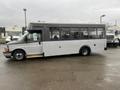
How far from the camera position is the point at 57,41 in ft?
45.8

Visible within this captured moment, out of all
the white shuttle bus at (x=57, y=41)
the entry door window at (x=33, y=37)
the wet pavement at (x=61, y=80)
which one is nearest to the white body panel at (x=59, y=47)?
the white shuttle bus at (x=57, y=41)

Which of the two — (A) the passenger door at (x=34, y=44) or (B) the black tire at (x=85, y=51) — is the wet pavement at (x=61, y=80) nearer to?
(A) the passenger door at (x=34, y=44)

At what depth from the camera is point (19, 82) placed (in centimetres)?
743

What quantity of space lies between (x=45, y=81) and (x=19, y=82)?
1004 mm

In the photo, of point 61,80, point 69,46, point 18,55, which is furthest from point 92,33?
point 61,80

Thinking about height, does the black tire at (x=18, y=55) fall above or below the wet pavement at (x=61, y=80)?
above

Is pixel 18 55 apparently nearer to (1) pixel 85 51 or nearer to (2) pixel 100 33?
(1) pixel 85 51

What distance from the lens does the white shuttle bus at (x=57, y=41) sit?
13117 millimetres

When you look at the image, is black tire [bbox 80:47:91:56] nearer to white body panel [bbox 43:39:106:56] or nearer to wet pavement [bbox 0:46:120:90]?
white body panel [bbox 43:39:106:56]

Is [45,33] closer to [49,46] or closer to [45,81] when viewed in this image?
[49,46]

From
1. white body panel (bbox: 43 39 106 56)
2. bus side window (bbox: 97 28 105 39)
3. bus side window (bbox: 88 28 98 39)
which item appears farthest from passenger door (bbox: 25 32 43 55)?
bus side window (bbox: 97 28 105 39)

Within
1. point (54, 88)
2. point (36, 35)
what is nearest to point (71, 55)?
point (36, 35)

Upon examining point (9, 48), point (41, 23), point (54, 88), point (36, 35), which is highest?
point (41, 23)

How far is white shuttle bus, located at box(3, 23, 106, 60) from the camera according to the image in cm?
1312
